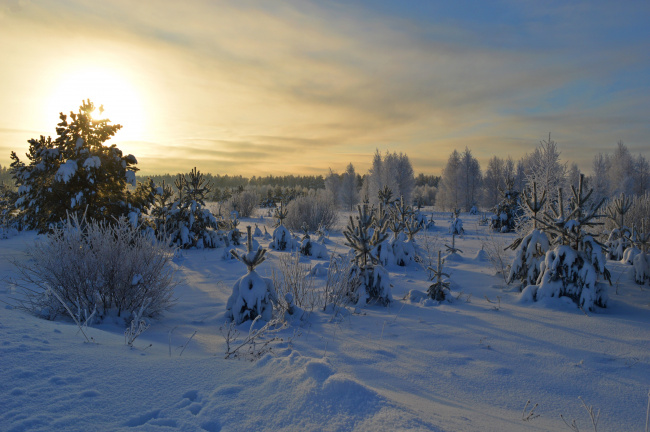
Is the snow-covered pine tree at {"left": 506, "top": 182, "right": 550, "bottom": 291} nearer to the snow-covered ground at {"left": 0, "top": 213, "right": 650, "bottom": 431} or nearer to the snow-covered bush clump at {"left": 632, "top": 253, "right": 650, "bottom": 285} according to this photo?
the snow-covered ground at {"left": 0, "top": 213, "right": 650, "bottom": 431}

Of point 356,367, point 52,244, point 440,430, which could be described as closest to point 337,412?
point 440,430

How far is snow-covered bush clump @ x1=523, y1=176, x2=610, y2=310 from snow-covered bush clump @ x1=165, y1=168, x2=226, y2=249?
10.9m

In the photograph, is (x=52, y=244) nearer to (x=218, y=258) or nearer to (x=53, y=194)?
(x=53, y=194)

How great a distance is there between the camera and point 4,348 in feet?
8.36

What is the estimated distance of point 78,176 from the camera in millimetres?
9672

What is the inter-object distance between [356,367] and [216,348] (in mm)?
1552

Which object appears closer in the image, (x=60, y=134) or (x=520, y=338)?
(x=520, y=338)

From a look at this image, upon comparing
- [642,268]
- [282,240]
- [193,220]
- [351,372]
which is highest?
[193,220]

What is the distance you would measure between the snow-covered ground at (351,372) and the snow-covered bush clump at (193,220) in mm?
7586

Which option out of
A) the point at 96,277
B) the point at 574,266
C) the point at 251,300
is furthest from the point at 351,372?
the point at 574,266

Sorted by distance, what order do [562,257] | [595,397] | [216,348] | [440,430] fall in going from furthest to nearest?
[562,257]
[216,348]
[595,397]
[440,430]

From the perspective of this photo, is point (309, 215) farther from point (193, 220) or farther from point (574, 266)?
point (574, 266)

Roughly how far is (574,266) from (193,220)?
468 inches

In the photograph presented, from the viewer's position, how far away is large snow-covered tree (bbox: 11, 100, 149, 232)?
9367 mm
